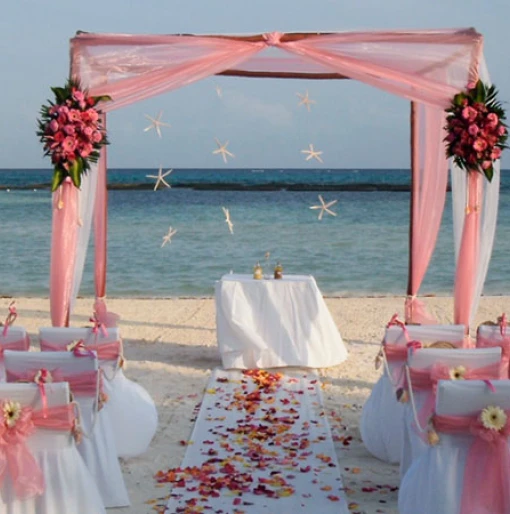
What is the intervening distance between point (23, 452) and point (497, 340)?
9.25 ft

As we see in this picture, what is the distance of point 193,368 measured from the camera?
26.9 ft

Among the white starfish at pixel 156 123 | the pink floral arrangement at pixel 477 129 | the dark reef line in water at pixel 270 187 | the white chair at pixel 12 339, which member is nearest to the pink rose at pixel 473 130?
the pink floral arrangement at pixel 477 129

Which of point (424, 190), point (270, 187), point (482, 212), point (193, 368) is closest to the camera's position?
point (482, 212)

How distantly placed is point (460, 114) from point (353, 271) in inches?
487

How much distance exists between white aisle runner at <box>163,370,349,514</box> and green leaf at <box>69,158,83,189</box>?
5.69 feet

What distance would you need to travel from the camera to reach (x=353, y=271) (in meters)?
18.4

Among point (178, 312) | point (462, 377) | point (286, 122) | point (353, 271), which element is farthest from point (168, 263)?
point (462, 377)

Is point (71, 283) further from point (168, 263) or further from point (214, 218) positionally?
point (214, 218)

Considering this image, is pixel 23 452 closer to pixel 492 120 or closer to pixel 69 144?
pixel 69 144

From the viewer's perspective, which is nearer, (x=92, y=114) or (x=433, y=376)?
(x=433, y=376)

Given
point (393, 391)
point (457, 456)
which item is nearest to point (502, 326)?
point (393, 391)

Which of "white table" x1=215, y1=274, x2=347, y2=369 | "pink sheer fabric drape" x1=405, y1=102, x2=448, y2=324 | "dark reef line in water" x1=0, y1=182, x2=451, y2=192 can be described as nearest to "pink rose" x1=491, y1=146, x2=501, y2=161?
"pink sheer fabric drape" x1=405, y1=102, x2=448, y2=324

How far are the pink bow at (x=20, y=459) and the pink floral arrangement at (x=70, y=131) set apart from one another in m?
2.26

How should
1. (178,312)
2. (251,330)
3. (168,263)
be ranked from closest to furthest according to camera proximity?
(251,330) → (178,312) → (168,263)
